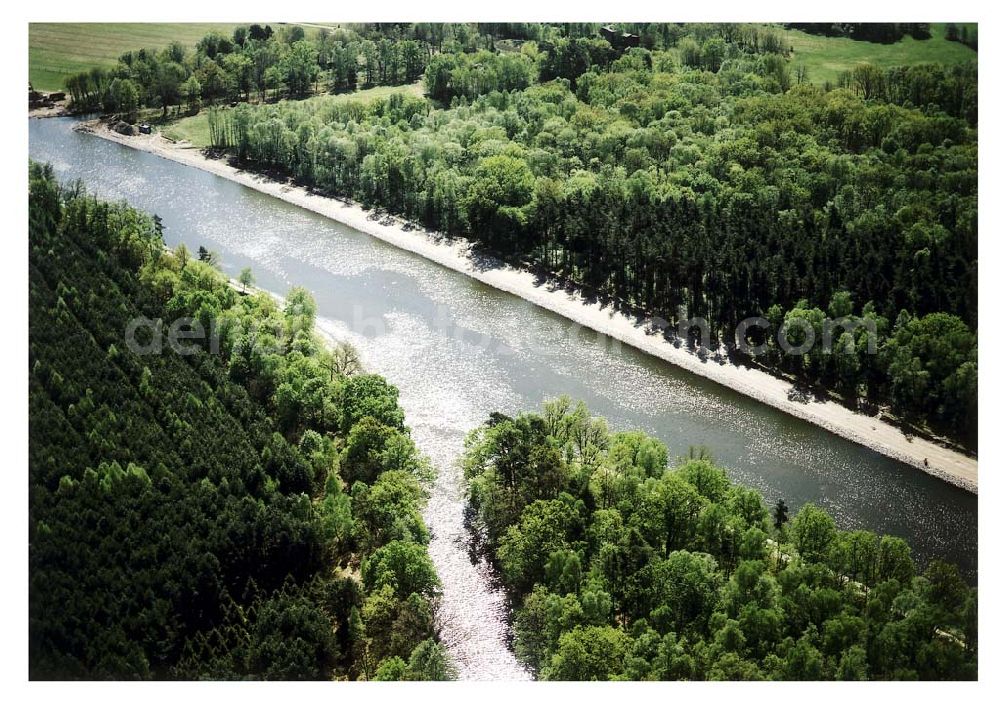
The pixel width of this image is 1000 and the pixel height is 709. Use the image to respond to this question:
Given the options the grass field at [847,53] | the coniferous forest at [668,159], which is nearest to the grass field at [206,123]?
the coniferous forest at [668,159]

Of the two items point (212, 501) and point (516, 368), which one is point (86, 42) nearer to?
point (212, 501)

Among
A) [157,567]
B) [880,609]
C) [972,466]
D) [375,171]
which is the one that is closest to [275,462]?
[157,567]

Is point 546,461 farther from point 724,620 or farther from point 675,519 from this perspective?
point 724,620

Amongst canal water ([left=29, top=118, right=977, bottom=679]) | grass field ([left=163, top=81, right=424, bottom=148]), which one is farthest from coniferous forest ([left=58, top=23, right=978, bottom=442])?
canal water ([left=29, top=118, right=977, bottom=679])

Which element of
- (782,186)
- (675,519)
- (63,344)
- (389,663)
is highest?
(782,186)

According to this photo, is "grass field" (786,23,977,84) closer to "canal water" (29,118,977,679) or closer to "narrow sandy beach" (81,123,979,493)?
"narrow sandy beach" (81,123,979,493)

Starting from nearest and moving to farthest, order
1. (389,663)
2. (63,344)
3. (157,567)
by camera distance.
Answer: (389,663) < (157,567) < (63,344)

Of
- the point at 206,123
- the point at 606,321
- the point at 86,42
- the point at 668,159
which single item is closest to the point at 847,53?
the point at 668,159
